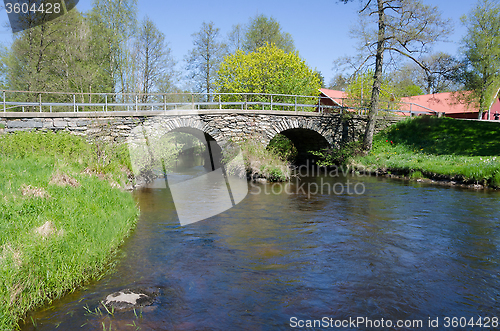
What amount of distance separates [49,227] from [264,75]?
89.4 ft

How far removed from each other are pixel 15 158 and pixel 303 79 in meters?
24.6

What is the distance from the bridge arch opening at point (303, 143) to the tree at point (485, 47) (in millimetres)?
22584

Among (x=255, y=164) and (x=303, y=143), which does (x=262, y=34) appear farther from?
(x=255, y=164)

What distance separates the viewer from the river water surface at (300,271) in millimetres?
4859

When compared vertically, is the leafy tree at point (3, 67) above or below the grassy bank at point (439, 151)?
above

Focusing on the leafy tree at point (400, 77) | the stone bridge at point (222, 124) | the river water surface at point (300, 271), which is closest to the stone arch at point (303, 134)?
the stone bridge at point (222, 124)

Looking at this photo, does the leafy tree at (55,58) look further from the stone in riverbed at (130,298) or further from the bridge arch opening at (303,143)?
the stone in riverbed at (130,298)

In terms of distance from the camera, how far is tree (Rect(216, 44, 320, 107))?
30.5m

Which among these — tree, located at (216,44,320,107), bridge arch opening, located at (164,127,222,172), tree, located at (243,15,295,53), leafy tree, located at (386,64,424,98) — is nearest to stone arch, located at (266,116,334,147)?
leafy tree, located at (386,64,424,98)

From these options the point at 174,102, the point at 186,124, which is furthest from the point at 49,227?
the point at 174,102

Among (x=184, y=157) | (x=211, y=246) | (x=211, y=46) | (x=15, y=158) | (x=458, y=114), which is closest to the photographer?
(x=211, y=246)

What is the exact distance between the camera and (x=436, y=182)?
1688cm

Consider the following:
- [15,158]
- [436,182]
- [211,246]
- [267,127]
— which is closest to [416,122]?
[436,182]

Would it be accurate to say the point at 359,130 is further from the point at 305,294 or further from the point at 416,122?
the point at 305,294
